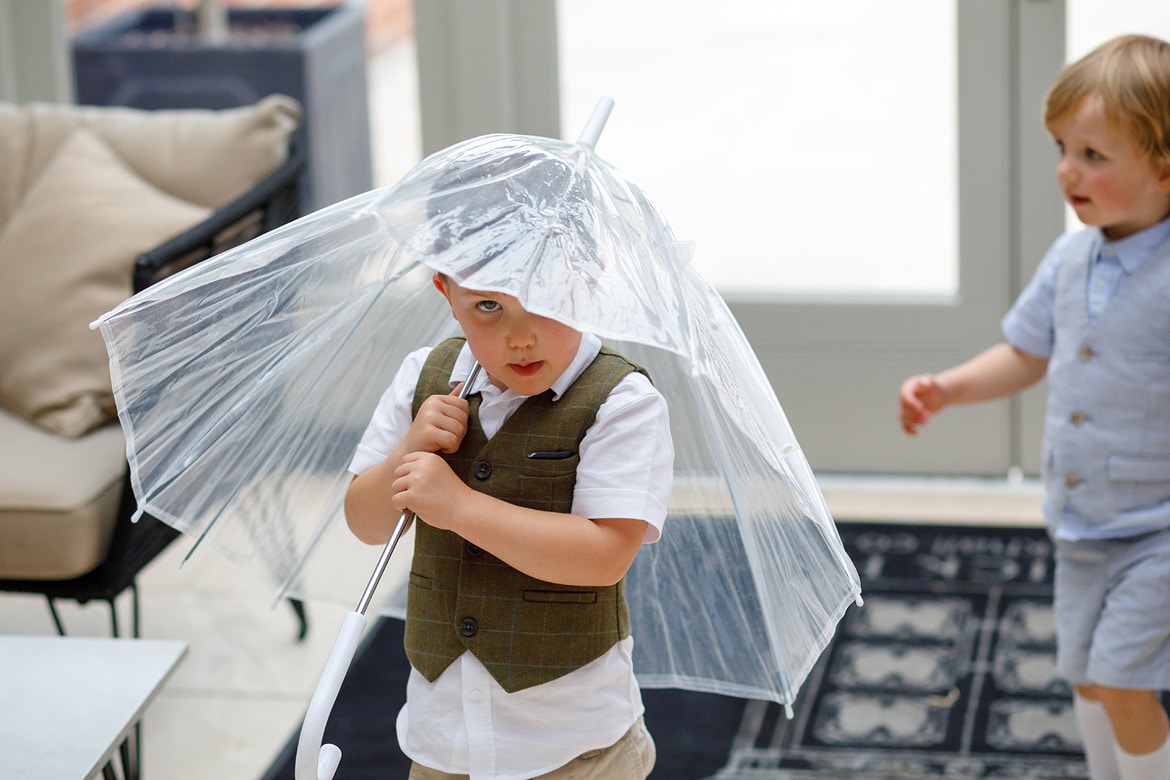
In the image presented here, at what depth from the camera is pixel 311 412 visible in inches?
60.7

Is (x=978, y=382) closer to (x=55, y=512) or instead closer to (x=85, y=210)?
(x=55, y=512)

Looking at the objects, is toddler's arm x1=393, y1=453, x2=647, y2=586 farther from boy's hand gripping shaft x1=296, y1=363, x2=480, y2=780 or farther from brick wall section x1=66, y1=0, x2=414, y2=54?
brick wall section x1=66, y1=0, x2=414, y2=54

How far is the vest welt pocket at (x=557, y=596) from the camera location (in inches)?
54.4

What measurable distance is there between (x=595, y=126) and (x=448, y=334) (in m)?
0.29

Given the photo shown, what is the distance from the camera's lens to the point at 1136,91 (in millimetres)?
1803

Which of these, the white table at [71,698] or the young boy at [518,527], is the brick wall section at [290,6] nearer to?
the white table at [71,698]

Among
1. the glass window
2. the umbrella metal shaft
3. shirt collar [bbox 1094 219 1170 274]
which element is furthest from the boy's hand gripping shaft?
the glass window

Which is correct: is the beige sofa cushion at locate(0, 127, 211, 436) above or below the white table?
above

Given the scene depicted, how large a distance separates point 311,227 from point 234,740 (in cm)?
139

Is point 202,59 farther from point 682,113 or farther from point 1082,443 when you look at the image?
point 1082,443

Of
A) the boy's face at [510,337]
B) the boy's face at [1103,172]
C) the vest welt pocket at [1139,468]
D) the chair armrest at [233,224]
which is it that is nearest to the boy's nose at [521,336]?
the boy's face at [510,337]

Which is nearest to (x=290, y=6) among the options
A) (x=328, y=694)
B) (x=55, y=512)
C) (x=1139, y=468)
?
(x=55, y=512)

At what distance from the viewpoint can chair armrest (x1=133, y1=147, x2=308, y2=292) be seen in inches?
91.4

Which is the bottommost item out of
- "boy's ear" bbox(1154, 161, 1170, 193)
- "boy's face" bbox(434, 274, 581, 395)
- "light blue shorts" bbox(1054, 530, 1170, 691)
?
"light blue shorts" bbox(1054, 530, 1170, 691)
